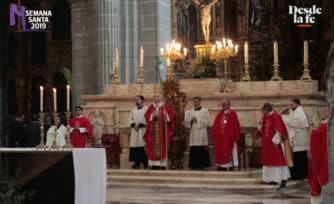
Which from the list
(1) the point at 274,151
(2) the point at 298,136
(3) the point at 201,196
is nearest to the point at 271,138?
(1) the point at 274,151

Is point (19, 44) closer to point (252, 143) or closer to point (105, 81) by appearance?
point (105, 81)

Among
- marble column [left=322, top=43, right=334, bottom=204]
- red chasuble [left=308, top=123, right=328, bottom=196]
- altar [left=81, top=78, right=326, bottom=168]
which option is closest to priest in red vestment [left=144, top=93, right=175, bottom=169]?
altar [left=81, top=78, right=326, bottom=168]

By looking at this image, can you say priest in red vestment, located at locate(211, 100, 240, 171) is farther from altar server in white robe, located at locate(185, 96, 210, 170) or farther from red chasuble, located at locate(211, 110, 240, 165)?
altar server in white robe, located at locate(185, 96, 210, 170)

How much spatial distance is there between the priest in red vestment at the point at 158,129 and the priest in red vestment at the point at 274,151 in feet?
8.37

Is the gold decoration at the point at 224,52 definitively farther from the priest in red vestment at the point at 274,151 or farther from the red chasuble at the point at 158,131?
the priest in red vestment at the point at 274,151

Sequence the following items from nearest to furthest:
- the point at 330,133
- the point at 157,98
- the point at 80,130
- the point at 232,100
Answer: the point at 330,133
the point at 157,98
the point at 80,130
the point at 232,100

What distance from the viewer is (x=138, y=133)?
17.6 meters

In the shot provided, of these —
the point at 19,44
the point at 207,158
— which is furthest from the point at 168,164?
the point at 19,44

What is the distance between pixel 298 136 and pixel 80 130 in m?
4.61

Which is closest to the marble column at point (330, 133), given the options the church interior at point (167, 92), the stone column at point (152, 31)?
the church interior at point (167, 92)

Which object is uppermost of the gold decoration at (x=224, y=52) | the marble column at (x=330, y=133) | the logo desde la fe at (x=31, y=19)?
the logo desde la fe at (x=31, y=19)

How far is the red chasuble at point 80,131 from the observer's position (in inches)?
675

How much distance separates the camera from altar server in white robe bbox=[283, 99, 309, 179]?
629 inches

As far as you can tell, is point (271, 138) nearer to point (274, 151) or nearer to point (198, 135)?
point (274, 151)
